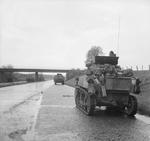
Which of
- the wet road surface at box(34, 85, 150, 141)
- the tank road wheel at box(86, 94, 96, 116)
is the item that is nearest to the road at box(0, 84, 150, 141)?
the wet road surface at box(34, 85, 150, 141)

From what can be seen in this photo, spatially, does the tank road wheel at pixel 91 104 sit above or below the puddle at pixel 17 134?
above

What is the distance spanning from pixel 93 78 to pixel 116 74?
3.55 feet

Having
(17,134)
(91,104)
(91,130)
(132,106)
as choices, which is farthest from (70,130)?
(132,106)

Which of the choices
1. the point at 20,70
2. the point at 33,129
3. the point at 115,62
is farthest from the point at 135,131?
the point at 20,70

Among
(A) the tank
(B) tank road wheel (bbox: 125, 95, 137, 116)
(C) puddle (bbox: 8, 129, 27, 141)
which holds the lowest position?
(C) puddle (bbox: 8, 129, 27, 141)

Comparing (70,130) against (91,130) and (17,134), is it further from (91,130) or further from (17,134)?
(17,134)

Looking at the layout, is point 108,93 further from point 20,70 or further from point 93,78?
point 20,70

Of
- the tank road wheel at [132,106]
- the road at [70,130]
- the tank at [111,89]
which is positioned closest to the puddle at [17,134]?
the road at [70,130]

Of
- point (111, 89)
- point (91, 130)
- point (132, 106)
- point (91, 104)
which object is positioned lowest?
point (91, 130)

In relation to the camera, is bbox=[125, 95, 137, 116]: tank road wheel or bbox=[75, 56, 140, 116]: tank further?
bbox=[125, 95, 137, 116]: tank road wheel

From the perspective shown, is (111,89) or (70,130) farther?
(111,89)

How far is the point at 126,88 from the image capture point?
37.2 feet

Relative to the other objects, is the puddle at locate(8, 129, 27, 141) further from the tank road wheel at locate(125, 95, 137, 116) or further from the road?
the tank road wheel at locate(125, 95, 137, 116)

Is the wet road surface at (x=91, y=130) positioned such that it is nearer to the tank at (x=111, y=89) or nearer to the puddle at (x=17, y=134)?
the puddle at (x=17, y=134)
